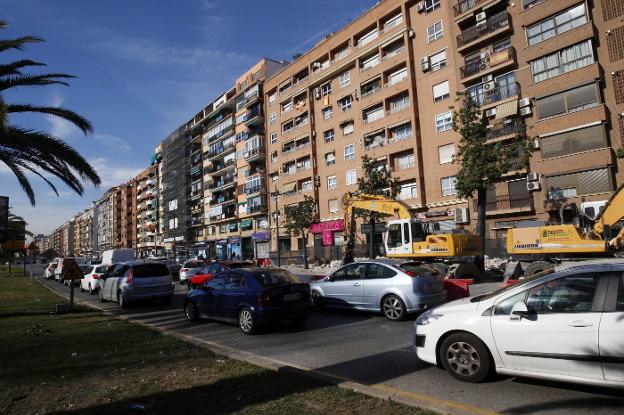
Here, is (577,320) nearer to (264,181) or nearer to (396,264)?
(396,264)

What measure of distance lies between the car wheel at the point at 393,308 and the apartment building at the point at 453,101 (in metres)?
21.2

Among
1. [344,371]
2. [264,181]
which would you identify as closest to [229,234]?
[264,181]

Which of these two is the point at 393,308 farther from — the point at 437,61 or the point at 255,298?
the point at 437,61

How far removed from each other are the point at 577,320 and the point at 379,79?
131 ft

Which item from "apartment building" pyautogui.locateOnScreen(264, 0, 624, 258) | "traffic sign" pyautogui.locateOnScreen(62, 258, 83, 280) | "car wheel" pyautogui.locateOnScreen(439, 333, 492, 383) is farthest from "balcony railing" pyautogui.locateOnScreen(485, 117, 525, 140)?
"car wheel" pyautogui.locateOnScreen(439, 333, 492, 383)

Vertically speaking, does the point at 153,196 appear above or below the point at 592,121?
above

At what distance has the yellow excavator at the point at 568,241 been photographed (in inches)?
596

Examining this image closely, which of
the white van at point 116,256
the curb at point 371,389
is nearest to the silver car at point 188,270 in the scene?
the white van at point 116,256

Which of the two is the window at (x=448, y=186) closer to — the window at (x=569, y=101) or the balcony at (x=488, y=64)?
the balcony at (x=488, y=64)

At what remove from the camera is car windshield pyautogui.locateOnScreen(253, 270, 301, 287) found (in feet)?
32.4

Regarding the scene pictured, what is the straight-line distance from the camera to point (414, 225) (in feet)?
64.3

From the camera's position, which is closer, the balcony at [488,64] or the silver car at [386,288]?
the silver car at [386,288]

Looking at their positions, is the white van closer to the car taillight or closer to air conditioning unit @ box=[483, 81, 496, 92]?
the car taillight

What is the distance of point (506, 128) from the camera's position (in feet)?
104
